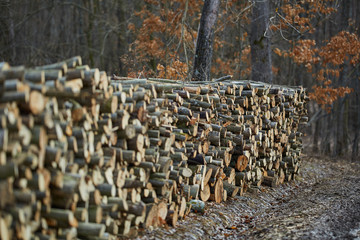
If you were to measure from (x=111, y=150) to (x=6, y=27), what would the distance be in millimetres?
15835

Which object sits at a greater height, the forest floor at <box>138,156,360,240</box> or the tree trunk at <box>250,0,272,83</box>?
the tree trunk at <box>250,0,272,83</box>

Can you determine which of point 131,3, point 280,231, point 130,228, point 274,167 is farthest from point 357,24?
point 130,228

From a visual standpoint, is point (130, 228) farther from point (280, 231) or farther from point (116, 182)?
point (280, 231)

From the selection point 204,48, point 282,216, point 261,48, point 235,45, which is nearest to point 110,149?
point 282,216

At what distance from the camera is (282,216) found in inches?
340

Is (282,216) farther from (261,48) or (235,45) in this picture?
(235,45)

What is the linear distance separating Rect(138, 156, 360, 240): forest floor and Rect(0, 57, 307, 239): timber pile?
30cm

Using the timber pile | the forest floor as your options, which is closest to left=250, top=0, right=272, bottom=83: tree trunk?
the forest floor

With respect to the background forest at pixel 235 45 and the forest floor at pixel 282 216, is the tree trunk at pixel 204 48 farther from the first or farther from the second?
the forest floor at pixel 282 216

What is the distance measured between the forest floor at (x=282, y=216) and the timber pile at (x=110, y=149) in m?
0.30

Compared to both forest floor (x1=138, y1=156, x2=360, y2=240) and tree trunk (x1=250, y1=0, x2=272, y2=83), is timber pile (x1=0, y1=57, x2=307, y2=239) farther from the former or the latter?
tree trunk (x1=250, y1=0, x2=272, y2=83)

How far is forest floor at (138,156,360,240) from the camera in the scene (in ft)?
23.5

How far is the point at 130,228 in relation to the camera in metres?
6.39

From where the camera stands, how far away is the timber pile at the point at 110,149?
4.38 m
